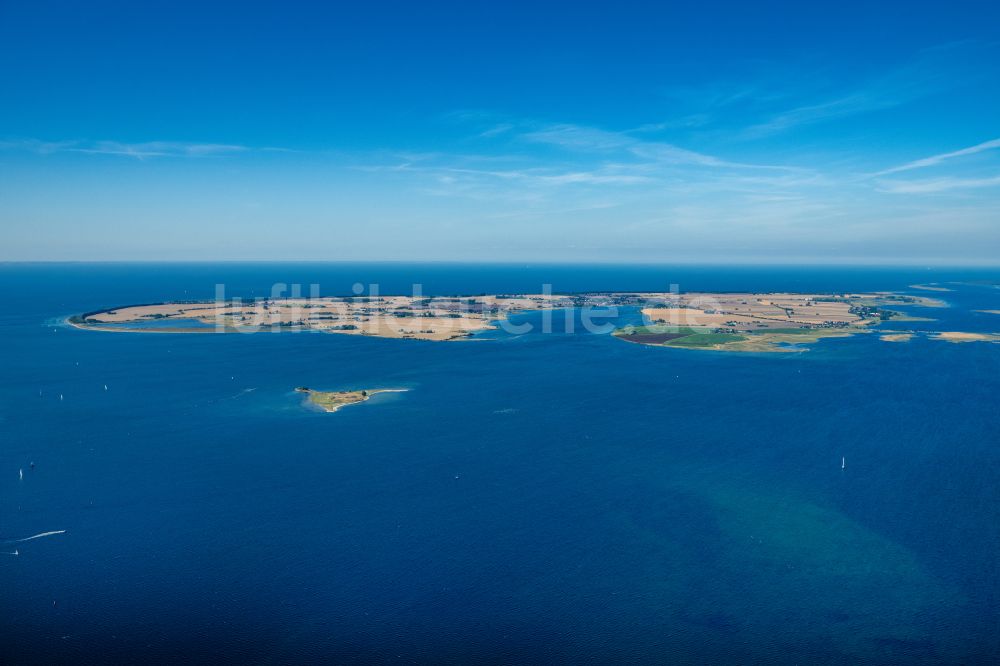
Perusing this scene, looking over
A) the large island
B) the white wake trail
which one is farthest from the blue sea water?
the large island

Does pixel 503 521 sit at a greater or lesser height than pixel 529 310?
lesser

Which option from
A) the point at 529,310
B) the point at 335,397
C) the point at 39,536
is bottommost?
the point at 39,536

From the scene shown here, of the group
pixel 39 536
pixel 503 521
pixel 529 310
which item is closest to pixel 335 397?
pixel 39 536

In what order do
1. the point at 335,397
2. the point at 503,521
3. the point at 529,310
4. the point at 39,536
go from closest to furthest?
the point at 39,536
the point at 503,521
the point at 335,397
the point at 529,310

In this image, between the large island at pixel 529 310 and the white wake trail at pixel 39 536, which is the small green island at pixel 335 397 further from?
the large island at pixel 529 310

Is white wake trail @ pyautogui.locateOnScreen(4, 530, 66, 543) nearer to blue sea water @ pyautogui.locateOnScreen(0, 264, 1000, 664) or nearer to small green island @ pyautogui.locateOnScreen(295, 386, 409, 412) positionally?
blue sea water @ pyautogui.locateOnScreen(0, 264, 1000, 664)

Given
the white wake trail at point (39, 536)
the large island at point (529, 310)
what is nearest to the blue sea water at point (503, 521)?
the white wake trail at point (39, 536)

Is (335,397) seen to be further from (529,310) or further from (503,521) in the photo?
(529,310)
